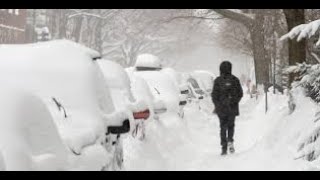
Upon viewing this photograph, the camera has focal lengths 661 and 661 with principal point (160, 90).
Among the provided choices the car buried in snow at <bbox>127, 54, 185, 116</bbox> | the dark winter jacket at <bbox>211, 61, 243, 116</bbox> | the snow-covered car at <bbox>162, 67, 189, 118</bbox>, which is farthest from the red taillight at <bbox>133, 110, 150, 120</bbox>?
the snow-covered car at <bbox>162, 67, 189, 118</bbox>

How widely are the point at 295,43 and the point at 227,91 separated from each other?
197 cm

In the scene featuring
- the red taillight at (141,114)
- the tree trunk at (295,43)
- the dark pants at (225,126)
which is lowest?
the dark pants at (225,126)

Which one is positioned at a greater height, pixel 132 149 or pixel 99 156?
pixel 99 156

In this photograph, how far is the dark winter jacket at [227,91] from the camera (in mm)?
12523

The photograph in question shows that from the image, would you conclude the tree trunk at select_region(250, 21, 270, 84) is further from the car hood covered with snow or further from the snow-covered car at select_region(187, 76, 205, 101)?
the car hood covered with snow

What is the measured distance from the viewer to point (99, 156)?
5.82 metres

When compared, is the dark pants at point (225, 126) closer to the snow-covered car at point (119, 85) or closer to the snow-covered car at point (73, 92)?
the snow-covered car at point (119, 85)

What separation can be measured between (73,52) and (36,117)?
248 centimetres

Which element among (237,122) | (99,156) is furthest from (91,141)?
(237,122)

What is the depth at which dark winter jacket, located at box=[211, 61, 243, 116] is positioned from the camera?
1252cm

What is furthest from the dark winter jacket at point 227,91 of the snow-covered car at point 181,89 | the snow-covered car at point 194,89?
the snow-covered car at point 194,89

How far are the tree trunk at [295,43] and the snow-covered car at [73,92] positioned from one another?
6.91m
